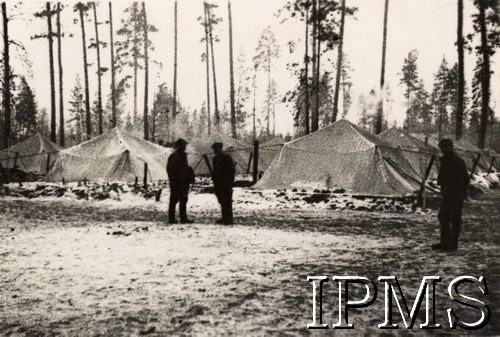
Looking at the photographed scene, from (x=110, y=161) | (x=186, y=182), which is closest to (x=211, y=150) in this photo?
(x=110, y=161)

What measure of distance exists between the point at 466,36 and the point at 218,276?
20.6 meters

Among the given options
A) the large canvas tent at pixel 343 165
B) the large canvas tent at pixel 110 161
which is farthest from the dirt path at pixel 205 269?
the large canvas tent at pixel 110 161

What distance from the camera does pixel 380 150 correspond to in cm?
1499

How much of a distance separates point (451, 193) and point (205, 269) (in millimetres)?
3755

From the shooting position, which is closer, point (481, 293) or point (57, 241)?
point (481, 293)

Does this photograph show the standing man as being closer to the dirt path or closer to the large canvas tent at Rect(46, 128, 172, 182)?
the dirt path

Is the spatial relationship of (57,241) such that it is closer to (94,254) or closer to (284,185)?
(94,254)

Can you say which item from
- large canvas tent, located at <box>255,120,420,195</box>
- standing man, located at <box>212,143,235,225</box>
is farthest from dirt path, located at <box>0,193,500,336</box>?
large canvas tent, located at <box>255,120,420,195</box>

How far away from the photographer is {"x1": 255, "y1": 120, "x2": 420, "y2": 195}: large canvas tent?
47.8 feet

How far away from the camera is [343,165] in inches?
615

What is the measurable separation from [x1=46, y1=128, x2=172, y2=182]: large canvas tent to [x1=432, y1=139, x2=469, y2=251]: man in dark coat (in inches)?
536

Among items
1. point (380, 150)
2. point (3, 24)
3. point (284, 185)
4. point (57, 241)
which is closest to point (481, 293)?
point (57, 241)

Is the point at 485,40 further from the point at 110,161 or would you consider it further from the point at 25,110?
the point at 25,110

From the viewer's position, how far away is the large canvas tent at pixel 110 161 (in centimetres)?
1944
